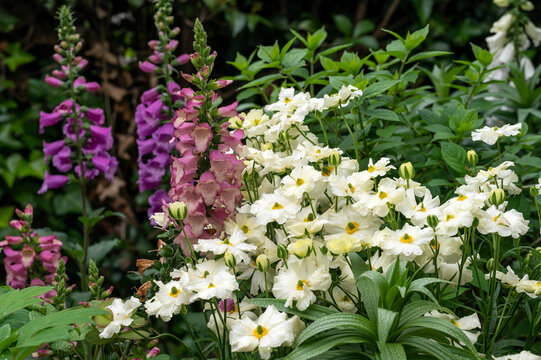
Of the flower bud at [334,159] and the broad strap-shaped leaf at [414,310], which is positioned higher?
the flower bud at [334,159]

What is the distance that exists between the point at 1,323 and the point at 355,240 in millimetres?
648

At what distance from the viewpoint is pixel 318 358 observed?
963 mm

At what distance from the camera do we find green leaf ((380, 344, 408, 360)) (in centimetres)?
87

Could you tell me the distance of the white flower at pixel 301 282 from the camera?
0.97m

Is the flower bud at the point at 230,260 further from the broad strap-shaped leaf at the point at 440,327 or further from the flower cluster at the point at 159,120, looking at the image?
the flower cluster at the point at 159,120

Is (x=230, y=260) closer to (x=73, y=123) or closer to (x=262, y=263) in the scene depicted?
(x=262, y=263)

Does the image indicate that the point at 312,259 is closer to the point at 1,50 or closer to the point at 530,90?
the point at 530,90

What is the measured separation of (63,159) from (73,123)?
12 cm

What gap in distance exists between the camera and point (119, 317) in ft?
3.37

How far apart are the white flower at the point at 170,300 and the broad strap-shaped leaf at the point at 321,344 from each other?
0.68 ft

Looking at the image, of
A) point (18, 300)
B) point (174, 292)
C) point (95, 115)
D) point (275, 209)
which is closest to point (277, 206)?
point (275, 209)

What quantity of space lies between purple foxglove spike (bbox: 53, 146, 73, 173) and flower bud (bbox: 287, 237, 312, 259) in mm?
1213

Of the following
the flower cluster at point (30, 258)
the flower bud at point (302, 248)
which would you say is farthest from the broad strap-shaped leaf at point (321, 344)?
the flower cluster at point (30, 258)

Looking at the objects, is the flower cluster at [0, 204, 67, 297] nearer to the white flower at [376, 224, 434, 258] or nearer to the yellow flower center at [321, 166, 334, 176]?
the yellow flower center at [321, 166, 334, 176]
